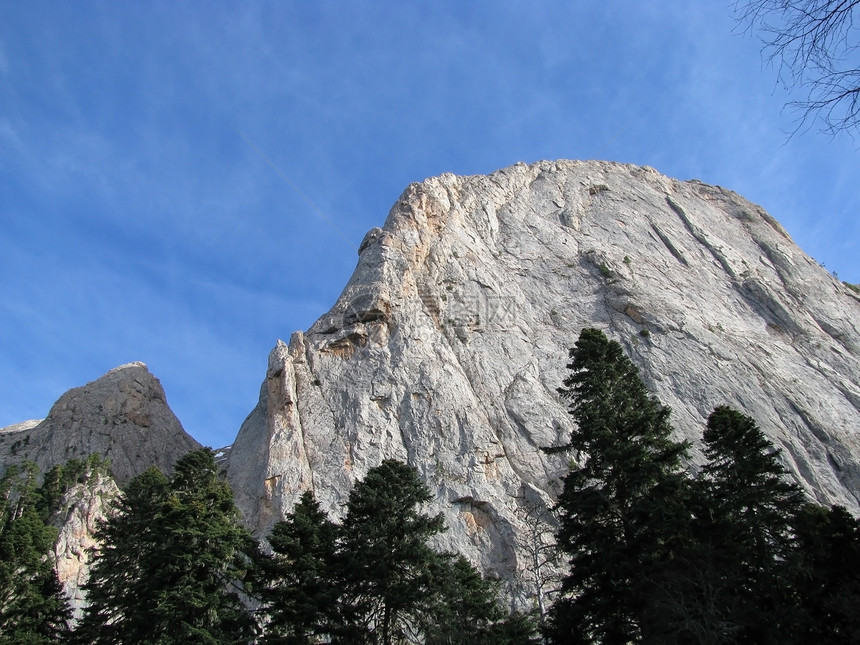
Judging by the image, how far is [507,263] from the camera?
59.2m

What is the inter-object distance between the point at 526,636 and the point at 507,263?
39660 mm

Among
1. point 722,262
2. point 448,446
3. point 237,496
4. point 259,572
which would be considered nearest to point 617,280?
point 722,262

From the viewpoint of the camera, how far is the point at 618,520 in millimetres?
20312

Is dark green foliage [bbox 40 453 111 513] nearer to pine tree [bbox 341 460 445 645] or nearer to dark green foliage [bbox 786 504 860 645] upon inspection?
pine tree [bbox 341 460 445 645]

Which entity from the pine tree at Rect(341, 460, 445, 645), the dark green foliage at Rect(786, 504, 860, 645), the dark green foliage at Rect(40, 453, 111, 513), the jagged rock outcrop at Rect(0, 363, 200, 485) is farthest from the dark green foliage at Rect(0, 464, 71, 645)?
the dark green foliage at Rect(786, 504, 860, 645)

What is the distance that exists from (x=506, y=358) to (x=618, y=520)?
28441 mm

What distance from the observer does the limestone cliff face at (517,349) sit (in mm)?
39438

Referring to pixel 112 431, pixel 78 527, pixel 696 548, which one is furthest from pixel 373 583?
pixel 112 431

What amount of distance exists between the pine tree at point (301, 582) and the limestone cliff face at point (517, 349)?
1347cm

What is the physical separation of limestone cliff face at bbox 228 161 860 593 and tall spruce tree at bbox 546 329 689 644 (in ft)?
47.8

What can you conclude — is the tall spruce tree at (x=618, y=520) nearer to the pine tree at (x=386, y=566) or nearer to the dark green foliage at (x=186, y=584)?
the pine tree at (x=386, y=566)

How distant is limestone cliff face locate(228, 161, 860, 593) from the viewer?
3944cm

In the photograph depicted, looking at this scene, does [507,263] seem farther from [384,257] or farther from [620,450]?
[620,450]

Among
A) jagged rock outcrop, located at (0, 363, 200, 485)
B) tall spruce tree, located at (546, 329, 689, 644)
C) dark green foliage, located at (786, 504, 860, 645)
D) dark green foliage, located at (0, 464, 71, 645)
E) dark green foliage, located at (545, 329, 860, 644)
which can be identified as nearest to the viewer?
dark green foliage, located at (786, 504, 860, 645)
